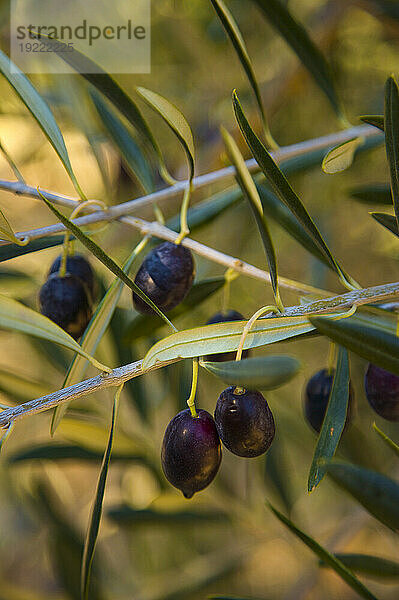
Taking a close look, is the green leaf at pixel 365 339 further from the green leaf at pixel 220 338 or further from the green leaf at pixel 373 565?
the green leaf at pixel 373 565

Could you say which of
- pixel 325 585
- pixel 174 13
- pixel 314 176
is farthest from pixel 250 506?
pixel 174 13

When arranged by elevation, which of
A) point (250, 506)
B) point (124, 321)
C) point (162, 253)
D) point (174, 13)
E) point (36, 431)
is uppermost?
point (174, 13)

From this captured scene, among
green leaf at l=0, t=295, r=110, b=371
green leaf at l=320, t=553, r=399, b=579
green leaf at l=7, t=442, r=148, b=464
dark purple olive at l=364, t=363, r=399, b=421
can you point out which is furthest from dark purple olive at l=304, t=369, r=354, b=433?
green leaf at l=7, t=442, r=148, b=464

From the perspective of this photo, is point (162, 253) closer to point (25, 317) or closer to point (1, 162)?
point (25, 317)

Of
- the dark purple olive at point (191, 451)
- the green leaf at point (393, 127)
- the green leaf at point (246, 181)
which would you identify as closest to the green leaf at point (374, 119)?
the green leaf at point (393, 127)

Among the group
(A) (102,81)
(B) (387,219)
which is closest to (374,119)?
(B) (387,219)

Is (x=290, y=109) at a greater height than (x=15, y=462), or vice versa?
(x=290, y=109)
